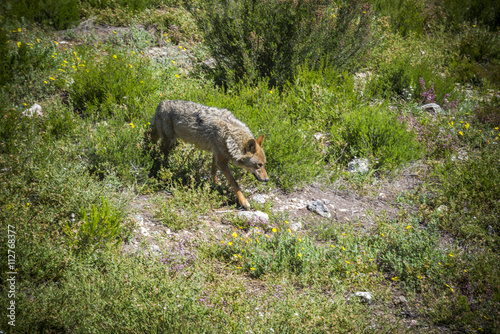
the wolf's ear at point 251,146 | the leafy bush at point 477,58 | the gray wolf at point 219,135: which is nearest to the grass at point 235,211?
the gray wolf at point 219,135

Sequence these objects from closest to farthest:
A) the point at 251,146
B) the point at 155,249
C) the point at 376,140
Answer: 1. the point at 155,249
2. the point at 251,146
3. the point at 376,140

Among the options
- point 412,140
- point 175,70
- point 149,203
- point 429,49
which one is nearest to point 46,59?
point 175,70

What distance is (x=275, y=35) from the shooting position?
25.1ft

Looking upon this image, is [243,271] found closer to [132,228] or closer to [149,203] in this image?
[132,228]

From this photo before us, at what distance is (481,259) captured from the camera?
157 inches

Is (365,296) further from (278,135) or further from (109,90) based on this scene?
(109,90)

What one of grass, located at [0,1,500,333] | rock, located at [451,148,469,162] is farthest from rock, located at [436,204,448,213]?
rock, located at [451,148,469,162]

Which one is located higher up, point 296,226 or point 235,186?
point 235,186

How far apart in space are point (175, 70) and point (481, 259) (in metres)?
7.26

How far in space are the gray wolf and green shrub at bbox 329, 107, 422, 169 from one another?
2.04m

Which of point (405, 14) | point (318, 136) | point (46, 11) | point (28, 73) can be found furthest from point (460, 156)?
point (46, 11)

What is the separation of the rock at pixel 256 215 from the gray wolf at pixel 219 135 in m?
0.16

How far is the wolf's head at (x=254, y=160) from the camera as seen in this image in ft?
16.8

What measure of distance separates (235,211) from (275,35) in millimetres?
4608
